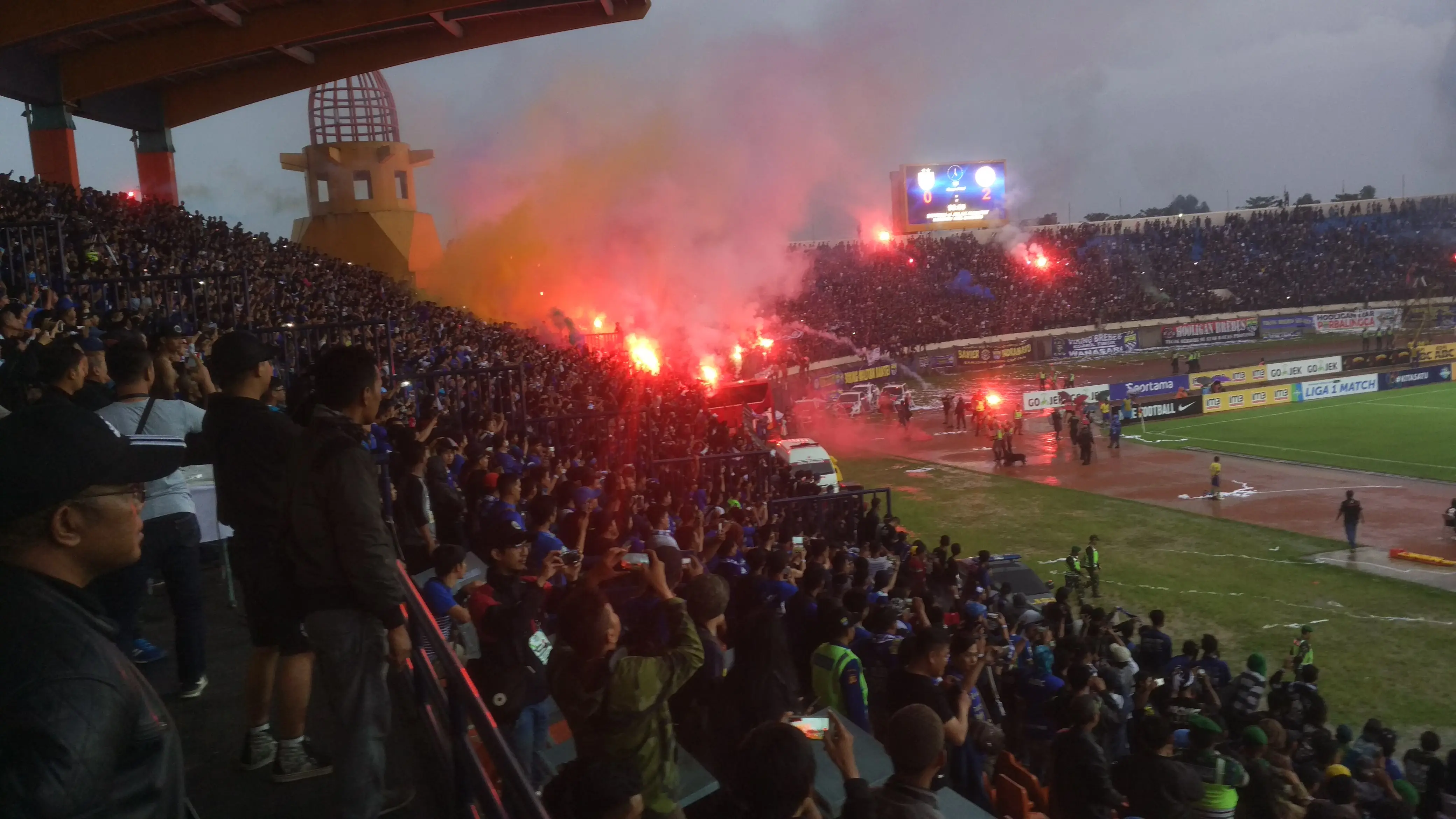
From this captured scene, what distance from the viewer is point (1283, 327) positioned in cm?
6334

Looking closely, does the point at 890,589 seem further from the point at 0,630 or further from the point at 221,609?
the point at 0,630

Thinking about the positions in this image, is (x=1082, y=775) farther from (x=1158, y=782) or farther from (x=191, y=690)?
(x=191, y=690)

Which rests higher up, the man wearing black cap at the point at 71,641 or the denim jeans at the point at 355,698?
the man wearing black cap at the point at 71,641

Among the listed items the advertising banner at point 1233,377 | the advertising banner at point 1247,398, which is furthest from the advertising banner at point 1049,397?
the advertising banner at point 1247,398

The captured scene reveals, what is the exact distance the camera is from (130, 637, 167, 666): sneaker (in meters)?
5.46

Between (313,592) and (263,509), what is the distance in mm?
799

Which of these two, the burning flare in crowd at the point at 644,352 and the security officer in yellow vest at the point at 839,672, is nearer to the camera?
the security officer in yellow vest at the point at 839,672

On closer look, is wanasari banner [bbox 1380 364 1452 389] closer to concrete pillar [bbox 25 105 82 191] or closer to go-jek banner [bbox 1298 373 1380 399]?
go-jek banner [bbox 1298 373 1380 399]

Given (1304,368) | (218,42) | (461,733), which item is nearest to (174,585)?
(461,733)

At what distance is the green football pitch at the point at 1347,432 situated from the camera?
2953 centimetres

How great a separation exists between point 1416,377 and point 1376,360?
2.48m

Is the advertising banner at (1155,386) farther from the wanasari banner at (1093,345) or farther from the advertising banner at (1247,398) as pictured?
the wanasari banner at (1093,345)

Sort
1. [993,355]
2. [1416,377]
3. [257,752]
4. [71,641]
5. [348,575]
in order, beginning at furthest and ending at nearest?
[993,355], [1416,377], [257,752], [348,575], [71,641]

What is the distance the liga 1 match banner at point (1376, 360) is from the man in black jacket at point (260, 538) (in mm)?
51361
